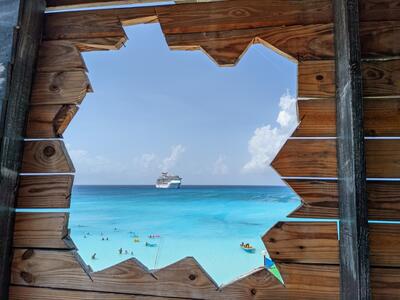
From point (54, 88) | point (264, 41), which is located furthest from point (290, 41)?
point (54, 88)

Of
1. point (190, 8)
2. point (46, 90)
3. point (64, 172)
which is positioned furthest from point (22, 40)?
point (190, 8)

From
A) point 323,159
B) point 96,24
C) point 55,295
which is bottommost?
point 55,295

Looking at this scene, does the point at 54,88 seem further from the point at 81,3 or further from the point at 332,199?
the point at 332,199

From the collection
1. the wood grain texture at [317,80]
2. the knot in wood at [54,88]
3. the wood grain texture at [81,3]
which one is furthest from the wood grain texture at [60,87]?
the wood grain texture at [317,80]

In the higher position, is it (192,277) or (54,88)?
(54,88)

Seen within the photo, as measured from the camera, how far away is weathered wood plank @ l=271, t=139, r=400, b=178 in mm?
1007

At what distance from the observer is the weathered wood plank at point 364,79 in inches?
41.3

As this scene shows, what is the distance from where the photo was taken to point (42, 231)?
1176 mm

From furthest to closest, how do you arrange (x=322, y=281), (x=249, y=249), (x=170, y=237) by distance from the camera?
(x=170, y=237)
(x=249, y=249)
(x=322, y=281)

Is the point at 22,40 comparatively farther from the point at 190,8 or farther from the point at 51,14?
the point at 190,8

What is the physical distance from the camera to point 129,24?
129 cm

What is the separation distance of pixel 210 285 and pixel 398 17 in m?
1.23

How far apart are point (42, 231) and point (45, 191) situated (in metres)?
0.16

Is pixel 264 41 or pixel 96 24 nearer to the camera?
pixel 264 41
